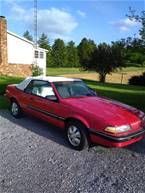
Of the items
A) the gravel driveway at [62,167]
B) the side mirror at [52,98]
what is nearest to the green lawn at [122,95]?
the side mirror at [52,98]

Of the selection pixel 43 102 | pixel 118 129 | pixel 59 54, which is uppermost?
pixel 59 54

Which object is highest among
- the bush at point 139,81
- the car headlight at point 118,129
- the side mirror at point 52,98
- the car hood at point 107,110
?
the side mirror at point 52,98

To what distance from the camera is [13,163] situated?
4480mm

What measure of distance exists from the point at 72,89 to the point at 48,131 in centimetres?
122

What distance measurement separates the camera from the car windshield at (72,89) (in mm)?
6087

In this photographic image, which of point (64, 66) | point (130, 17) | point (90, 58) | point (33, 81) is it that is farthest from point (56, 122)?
point (64, 66)

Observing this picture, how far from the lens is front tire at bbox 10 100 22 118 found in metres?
7.44

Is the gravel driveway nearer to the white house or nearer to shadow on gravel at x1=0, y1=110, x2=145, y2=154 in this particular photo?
shadow on gravel at x1=0, y1=110, x2=145, y2=154

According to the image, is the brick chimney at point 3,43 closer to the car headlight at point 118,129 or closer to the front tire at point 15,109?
the front tire at point 15,109

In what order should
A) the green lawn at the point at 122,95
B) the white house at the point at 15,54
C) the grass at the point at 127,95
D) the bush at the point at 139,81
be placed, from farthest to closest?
the bush at the point at 139,81 → the white house at the point at 15,54 → the grass at the point at 127,95 → the green lawn at the point at 122,95

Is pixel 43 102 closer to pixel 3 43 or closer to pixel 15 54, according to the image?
pixel 3 43

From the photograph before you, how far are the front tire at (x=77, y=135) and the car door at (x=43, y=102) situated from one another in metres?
0.33

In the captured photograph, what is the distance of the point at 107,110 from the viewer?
5.26 metres

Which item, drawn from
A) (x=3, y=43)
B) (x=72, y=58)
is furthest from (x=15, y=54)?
(x=72, y=58)
